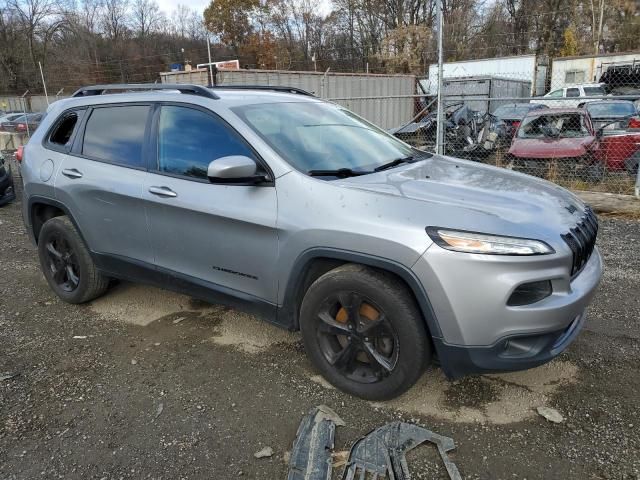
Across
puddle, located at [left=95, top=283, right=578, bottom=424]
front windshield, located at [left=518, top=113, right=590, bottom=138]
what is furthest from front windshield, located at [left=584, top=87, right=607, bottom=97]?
puddle, located at [left=95, top=283, right=578, bottom=424]

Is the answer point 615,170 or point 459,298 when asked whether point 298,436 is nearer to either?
point 459,298

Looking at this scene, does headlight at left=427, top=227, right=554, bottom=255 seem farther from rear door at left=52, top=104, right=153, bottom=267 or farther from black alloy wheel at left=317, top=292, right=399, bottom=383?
rear door at left=52, top=104, right=153, bottom=267

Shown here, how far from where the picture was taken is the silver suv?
7.76ft

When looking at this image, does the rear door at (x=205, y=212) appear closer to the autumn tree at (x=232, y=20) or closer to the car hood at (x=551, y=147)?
the car hood at (x=551, y=147)

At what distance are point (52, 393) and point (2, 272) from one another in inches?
112

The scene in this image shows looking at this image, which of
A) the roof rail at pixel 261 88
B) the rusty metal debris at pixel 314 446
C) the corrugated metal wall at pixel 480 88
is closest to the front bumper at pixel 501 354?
the rusty metal debris at pixel 314 446

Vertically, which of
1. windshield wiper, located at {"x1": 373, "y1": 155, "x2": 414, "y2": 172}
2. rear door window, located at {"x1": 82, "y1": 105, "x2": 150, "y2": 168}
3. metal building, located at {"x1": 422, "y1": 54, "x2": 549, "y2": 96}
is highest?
metal building, located at {"x1": 422, "y1": 54, "x2": 549, "y2": 96}

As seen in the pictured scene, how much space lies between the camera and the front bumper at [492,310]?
2289mm

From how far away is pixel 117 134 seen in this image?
370 centimetres

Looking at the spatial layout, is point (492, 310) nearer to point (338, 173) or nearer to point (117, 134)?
point (338, 173)

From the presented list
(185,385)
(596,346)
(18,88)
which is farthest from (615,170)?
(18,88)

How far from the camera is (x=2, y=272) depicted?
17.1 feet

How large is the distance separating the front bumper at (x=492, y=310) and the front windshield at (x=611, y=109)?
13.0 metres

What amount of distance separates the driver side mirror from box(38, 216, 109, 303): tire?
1821 mm
